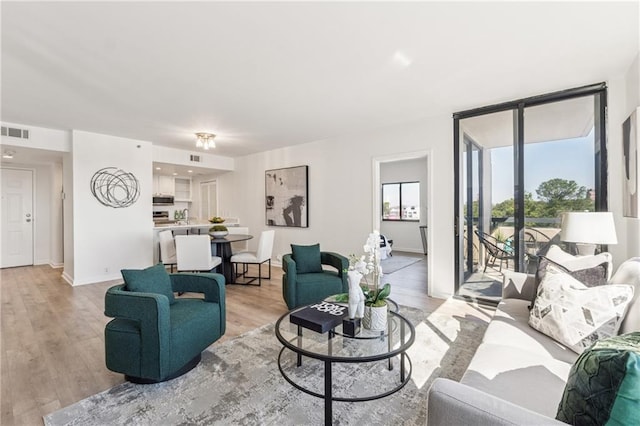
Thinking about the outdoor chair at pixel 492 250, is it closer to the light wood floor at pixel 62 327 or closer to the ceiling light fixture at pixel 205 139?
the light wood floor at pixel 62 327

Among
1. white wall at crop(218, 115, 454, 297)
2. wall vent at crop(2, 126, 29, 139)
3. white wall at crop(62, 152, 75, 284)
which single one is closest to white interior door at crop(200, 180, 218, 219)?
white wall at crop(218, 115, 454, 297)

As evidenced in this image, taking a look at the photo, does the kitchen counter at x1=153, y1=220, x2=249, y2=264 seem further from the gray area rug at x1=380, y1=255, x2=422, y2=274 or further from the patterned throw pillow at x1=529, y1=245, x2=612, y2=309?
the patterned throw pillow at x1=529, y1=245, x2=612, y2=309

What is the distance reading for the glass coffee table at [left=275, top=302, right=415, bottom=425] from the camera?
5.64 ft

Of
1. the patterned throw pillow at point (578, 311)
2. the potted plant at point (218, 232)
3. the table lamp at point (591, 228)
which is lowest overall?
the patterned throw pillow at point (578, 311)

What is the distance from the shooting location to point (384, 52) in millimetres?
2430

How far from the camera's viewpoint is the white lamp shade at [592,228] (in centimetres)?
241

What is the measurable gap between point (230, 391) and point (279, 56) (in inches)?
Answer: 101

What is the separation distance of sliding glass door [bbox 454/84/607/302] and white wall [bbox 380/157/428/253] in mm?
4125

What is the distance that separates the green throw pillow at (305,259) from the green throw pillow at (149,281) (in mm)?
1565

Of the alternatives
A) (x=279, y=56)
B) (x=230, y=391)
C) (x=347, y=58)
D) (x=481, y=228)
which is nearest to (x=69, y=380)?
(x=230, y=391)

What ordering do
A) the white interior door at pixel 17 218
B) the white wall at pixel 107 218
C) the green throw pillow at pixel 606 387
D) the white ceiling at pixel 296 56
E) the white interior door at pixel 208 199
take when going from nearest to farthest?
1. the green throw pillow at pixel 606 387
2. the white ceiling at pixel 296 56
3. the white wall at pixel 107 218
4. the white interior door at pixel 17 218
5. the white interior door at pixel 208 199

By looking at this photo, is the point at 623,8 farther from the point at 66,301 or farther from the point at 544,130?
the point at 66,301

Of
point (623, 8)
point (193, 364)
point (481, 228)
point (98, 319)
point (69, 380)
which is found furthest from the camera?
point (481, 228)

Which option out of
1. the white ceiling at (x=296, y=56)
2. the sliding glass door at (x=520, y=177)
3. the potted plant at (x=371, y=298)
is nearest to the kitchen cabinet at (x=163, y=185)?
the white ceiling at (x=296, y=56)
